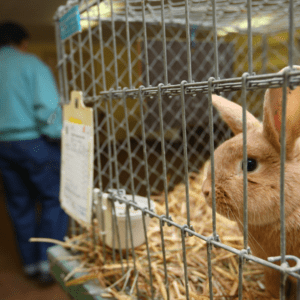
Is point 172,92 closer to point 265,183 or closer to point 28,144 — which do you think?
point 265,183

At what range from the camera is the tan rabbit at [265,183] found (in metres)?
0.49

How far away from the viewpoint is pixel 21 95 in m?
1.64

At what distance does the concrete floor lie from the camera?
1.67 metres

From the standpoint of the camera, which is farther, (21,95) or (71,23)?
(21,95)

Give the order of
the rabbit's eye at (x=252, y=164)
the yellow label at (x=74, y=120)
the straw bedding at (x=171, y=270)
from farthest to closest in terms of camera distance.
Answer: the yellow label at (x=74, y=120)
the straw bedding at (x=171, y=270)
the rabbit's eye at (x=252, y=164)

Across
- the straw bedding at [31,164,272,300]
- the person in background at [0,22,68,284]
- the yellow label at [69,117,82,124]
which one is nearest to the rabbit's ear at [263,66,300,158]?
the straw bedding at [31,164,272,300]

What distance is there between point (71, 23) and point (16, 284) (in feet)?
5.14

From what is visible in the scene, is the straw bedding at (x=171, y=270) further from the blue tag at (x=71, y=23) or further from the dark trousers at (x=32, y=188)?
the dark trousers at (x=32, y=188)

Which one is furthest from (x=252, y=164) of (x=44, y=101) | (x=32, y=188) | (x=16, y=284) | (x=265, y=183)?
(x=16, y=284)

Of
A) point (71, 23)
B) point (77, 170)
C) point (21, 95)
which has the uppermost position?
point (71, 23)

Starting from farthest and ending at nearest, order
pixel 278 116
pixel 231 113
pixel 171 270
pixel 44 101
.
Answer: pixel 44 101
pixel 171 270
pixel 231 113
pixel 278 116

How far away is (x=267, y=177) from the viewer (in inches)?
20.3

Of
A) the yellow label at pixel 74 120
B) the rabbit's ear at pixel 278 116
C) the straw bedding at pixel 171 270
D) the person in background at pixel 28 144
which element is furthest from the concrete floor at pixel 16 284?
the rabbit's ear at pixel 278 116

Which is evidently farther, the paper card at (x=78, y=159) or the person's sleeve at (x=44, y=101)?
the person's sleeve at (x=44, y=101)
